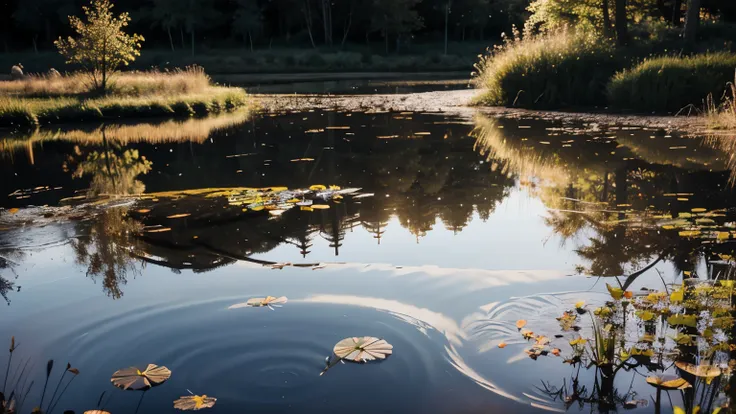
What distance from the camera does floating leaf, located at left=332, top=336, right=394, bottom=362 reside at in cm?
391

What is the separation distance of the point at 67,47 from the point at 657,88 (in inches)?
823

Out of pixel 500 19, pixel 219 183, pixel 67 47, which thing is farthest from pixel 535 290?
pixel 500 19

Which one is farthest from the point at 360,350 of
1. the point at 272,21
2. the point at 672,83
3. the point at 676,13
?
the point at 272,21

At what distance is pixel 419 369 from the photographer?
12.5ft

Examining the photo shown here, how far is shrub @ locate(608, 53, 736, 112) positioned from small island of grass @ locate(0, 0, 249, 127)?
43.2ft

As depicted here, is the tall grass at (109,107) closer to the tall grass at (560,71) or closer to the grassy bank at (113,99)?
the grassy bank at (113,99)

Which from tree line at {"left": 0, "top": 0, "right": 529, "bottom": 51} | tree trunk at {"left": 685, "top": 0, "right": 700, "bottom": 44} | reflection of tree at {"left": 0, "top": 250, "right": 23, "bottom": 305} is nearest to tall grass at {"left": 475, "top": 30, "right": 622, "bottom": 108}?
tree trunk at {"left": 685, "top": 0, "right": 700, "bottom": 44}

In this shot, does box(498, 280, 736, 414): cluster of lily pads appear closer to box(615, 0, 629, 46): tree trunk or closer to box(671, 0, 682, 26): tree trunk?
box(615, 0, 629, 46): tree trunk

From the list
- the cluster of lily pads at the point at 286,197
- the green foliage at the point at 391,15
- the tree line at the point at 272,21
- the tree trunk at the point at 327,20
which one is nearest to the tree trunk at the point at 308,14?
the tree line at the point at 272,21

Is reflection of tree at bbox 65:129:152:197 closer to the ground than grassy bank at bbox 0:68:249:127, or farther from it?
closer to the ground

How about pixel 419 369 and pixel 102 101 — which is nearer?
pixel 419 369

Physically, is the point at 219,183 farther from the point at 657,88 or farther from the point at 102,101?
the point at 102,101

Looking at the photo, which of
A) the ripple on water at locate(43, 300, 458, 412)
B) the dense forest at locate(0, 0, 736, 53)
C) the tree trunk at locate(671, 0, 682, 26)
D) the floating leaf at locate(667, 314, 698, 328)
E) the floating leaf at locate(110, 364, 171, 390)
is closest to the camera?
the ripple on water at locate(43, 300, 458, 412)

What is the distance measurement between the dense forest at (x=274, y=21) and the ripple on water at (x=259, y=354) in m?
56.2
